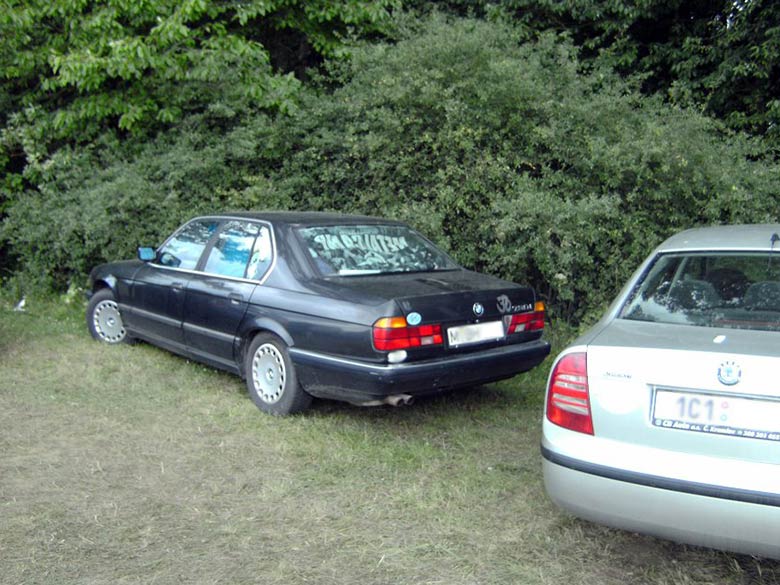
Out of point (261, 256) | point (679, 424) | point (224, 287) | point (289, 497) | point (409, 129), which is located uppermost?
point (409, 129)

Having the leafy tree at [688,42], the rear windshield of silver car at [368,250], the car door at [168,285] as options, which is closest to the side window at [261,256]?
the rear windshield of silver car at [368,250]

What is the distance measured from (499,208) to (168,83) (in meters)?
5.57

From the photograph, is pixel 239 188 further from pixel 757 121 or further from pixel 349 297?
pixel 757 121

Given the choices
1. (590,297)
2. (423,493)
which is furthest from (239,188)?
(423,493)

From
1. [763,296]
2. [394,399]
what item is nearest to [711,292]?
[763,296]

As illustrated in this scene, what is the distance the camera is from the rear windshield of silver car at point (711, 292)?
12.1ft

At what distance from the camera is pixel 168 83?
10.8 metres

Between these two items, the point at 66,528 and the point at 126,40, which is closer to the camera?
the point at 66,528

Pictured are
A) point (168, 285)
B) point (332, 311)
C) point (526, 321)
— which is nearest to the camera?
point (332, 311)

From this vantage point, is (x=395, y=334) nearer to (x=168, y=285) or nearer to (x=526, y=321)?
(x=526, y=321)

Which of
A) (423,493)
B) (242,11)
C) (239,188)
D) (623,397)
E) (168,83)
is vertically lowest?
(423,493)

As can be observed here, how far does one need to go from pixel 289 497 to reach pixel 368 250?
225 cm

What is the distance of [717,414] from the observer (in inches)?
120

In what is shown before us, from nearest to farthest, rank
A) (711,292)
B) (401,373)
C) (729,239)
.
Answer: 1. (711,292)
2. (729,239)
3. (401,373)
